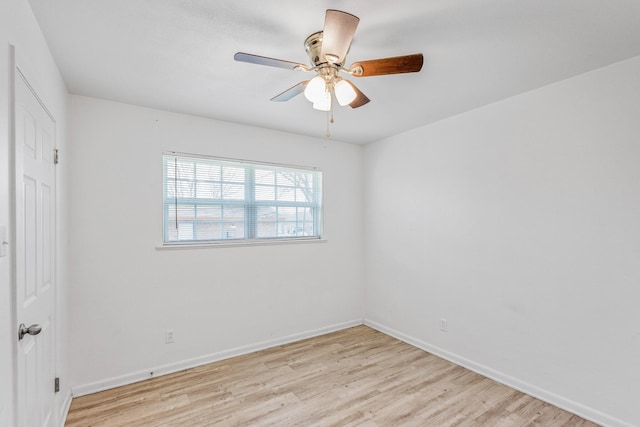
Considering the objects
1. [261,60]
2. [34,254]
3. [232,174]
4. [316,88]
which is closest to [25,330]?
[34,254]

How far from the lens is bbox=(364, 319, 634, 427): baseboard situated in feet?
6.95

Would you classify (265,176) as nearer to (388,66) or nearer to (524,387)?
(388,66)

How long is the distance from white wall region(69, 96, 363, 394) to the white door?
0.65 m

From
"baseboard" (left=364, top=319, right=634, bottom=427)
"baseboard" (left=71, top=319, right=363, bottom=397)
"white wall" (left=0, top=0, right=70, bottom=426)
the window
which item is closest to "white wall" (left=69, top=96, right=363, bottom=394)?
"baseboard" (left=71, top=319, right=363, bottom=397)

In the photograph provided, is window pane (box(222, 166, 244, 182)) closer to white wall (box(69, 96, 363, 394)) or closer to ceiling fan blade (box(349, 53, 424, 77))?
white wall (box(69, 96, 363, 394))

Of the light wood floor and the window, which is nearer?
the light wood floor

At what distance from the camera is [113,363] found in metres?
2.63

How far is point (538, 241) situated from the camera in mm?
2465

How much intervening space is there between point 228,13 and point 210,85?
0.90m

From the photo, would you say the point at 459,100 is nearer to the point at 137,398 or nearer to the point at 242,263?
the point at 242,263

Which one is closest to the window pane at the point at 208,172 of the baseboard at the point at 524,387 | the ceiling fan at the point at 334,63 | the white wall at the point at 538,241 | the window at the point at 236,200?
the window at the point at 236,200

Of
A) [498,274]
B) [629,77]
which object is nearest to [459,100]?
[629,77]

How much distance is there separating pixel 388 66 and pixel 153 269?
2555mm

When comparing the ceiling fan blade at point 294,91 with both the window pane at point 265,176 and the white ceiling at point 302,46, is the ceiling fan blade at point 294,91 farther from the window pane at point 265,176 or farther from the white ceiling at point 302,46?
the window pane at point 265,176
